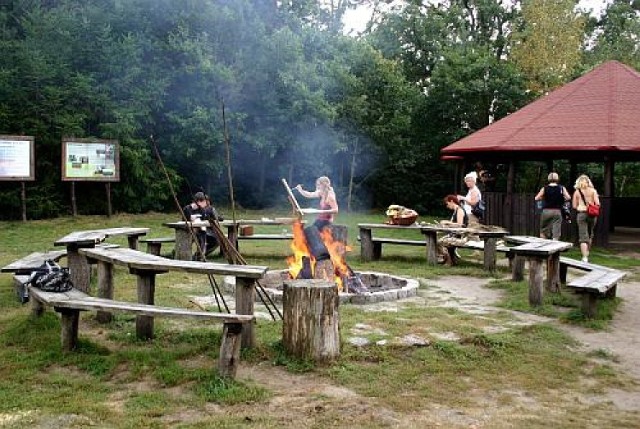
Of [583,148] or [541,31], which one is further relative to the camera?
[541,31]

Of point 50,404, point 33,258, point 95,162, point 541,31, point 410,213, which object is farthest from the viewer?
point 541,31

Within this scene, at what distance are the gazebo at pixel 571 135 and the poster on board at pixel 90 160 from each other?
9584mm

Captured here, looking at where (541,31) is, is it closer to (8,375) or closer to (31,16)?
(31,16)

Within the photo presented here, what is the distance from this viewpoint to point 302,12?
84.3 ft

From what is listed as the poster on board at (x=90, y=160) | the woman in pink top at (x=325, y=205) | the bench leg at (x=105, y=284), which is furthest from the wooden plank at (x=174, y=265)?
the poster on board at (x=90, y=160)

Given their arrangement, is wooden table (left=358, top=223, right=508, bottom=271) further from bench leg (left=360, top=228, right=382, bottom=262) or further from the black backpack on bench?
the black backpack on bench

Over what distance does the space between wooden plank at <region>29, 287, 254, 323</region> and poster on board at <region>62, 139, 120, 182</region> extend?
43.3 ft

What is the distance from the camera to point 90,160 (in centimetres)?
1875

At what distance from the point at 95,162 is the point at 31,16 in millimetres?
5465

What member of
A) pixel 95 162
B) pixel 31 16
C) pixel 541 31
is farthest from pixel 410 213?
pixel 541 31

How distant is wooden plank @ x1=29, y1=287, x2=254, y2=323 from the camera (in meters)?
4.94

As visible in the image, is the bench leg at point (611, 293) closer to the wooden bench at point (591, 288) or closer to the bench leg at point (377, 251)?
the wooden bench at point (591, 288)

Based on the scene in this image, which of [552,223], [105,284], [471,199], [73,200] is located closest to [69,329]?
[105,284]

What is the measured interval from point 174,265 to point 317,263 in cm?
302
